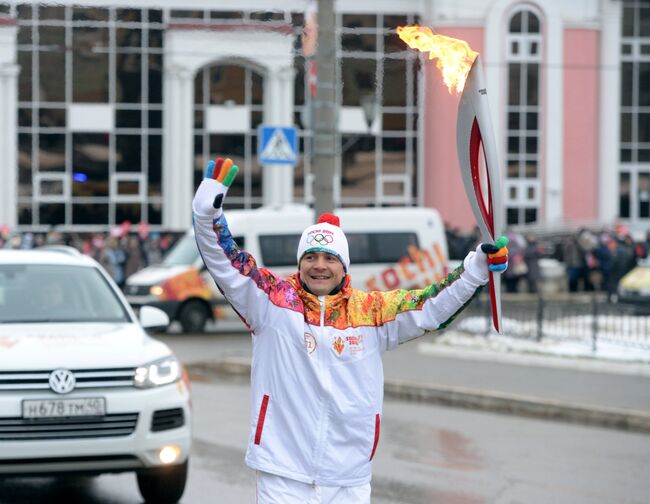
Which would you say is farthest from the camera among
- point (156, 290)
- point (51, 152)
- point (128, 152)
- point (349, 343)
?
point (128, 152)

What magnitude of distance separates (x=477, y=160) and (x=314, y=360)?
1081 millimetres

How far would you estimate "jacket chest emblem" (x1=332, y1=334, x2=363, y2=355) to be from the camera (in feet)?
17.0

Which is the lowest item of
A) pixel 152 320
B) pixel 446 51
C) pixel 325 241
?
pixel 152 320

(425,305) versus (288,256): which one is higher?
(425,305)

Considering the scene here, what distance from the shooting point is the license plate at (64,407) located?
7.79m

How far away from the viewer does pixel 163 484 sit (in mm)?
8430

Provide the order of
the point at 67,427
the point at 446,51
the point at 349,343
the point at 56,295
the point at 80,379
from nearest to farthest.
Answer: the point at 349,343, the point at 446,51, the point at 67,427, the point at 80,379, the point at 56,295

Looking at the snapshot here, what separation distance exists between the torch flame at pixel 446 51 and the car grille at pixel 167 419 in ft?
10.6

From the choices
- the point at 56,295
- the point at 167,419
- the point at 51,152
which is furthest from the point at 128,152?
the point at 167,419

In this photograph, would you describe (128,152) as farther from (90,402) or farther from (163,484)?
(90,402)

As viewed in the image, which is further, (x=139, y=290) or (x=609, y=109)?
(x=609, y=109)

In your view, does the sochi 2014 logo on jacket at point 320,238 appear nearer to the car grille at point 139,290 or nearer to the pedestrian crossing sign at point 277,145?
the pedestrian crossing sign at point 277,145

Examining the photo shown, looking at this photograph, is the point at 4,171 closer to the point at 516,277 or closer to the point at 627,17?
the point at 516,277

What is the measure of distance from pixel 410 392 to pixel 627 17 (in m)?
30.3
